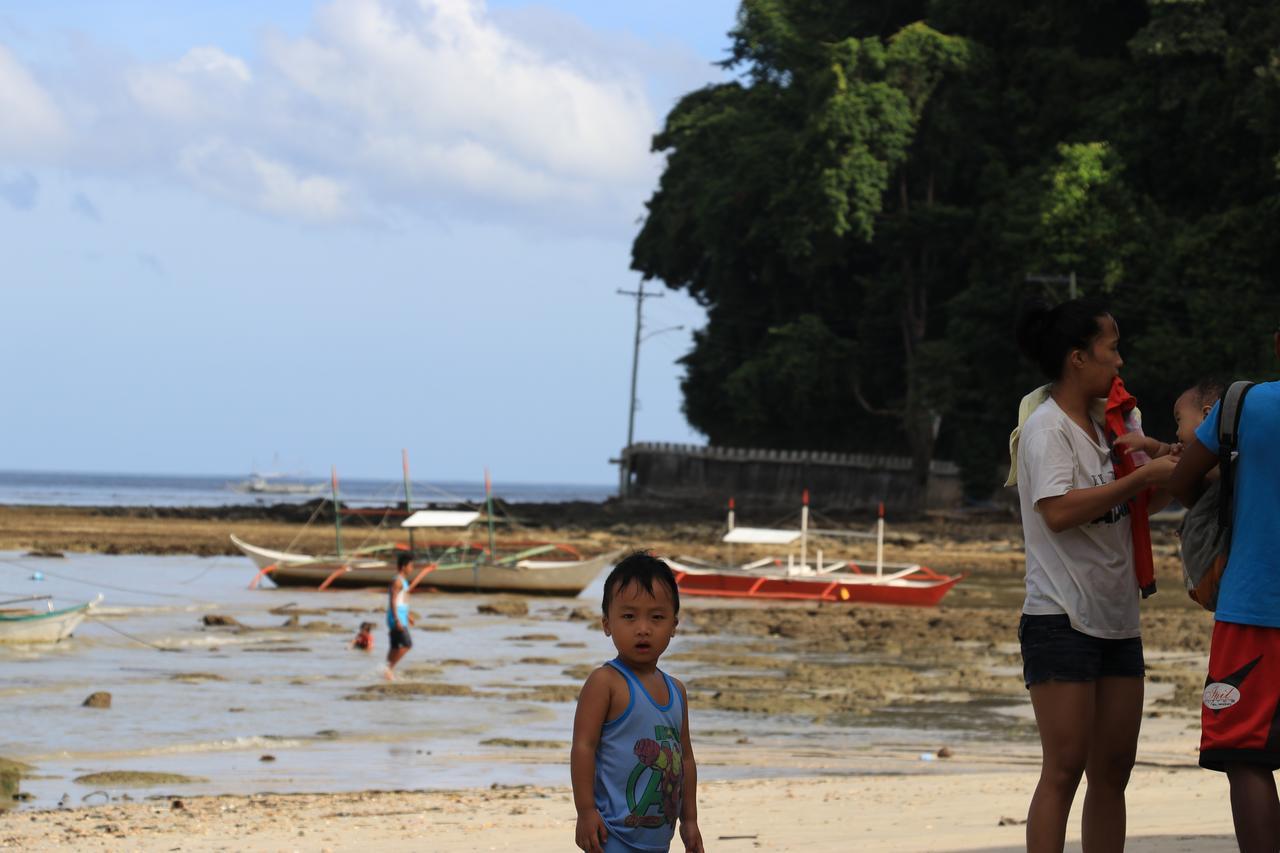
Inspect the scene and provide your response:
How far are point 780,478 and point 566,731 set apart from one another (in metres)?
52.9

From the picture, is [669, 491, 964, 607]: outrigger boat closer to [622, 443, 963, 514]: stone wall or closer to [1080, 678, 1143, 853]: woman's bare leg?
[1080, 678, 1143, 853]: woman's bare leg

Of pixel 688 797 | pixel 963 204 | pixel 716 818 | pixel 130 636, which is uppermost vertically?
pixel 963 204

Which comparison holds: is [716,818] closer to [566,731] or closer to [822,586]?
[566,731]

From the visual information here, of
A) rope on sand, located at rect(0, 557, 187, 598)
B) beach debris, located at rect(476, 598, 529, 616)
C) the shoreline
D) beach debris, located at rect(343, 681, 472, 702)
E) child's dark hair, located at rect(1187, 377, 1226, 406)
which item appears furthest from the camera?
rope on sand, located at rect(0, 557, 187, 598)

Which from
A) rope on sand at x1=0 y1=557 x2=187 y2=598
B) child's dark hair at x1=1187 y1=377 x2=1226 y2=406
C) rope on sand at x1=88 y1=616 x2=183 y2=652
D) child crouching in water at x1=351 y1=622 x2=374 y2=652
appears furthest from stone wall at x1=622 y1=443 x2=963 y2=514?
child's dark hair at x1=1187 y1=377 x2=1226 y2=406

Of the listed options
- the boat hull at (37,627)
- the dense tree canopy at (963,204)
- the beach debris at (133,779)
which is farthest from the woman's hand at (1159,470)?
the dense tree canopy at (963,204)

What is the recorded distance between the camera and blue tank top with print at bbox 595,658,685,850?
15.2 feet

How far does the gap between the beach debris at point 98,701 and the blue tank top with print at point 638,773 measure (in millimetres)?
11386

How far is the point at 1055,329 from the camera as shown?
5.39m

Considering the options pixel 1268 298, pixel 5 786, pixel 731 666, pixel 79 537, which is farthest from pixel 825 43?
pixel 5 786

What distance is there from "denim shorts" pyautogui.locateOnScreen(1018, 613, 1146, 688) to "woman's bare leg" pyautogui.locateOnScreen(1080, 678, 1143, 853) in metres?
0.05

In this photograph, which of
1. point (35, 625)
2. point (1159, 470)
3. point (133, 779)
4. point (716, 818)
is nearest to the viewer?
point (1159, 470)

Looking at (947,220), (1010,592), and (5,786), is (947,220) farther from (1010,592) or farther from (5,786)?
(5,786)

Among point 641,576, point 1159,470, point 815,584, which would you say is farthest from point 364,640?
point 1159,470
